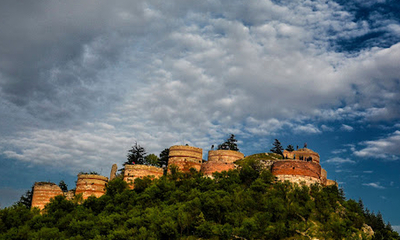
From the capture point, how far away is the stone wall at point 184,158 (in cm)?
4886

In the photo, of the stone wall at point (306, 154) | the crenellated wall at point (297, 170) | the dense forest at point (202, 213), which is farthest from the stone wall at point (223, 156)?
the stone wall at point (306, 154)

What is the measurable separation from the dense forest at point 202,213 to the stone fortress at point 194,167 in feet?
3.98

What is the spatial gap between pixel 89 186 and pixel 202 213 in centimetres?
1751

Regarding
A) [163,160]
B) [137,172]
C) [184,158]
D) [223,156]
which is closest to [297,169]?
[223,156]

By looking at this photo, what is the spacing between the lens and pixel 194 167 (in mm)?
48906

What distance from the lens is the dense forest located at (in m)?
35.2

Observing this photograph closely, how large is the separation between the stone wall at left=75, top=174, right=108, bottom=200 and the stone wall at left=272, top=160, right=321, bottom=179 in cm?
2224

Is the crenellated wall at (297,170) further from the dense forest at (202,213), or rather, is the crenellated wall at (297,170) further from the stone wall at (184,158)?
the stone wall at (184,158)

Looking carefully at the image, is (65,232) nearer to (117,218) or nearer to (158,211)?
(117,218)

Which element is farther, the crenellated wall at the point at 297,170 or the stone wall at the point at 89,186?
the stone wall at the point at 89,186

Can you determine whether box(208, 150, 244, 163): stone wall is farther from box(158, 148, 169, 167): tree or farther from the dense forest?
box(158, 148, 169, 167): tree

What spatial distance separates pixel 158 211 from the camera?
128 ft

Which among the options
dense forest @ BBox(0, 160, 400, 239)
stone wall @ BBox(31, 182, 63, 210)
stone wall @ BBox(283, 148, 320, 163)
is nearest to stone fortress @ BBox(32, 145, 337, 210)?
stone wall @ BBox(31, 182, 63, 210)

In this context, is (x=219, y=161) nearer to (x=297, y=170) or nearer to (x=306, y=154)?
(x=297, y=170)
